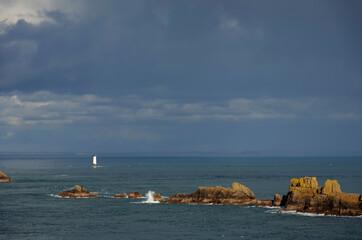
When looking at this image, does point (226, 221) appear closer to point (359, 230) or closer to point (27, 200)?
point (359, 230)

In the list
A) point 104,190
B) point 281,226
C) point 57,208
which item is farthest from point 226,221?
point 104,190

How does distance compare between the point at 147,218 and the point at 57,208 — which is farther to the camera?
the point at 57,208

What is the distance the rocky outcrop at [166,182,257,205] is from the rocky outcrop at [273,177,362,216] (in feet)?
31.0

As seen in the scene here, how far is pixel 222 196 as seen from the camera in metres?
99.4

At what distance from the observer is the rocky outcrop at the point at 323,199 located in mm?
80938

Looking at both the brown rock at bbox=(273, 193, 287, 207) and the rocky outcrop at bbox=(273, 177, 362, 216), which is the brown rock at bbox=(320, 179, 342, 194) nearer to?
the rocky outcrop at bbox=(273, 177, 362, 216)

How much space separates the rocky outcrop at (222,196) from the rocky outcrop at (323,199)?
946 centimetres

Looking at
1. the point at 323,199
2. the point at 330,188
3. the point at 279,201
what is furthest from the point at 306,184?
the point at 279,201

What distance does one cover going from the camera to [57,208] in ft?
317

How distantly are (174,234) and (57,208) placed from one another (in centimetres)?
3401

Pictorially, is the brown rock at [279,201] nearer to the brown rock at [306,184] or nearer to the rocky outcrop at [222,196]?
the brown rock at [306,184]

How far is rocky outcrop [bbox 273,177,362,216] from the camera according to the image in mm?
80938

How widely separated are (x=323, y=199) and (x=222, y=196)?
21.8 metres

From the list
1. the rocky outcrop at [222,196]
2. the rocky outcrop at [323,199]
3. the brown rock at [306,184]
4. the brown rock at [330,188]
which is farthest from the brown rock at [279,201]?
the brown rock at [330,188]
